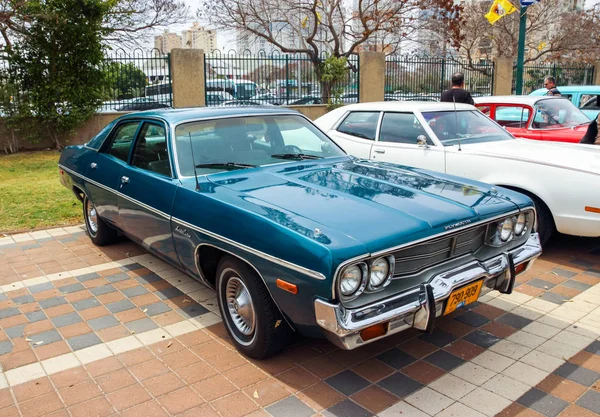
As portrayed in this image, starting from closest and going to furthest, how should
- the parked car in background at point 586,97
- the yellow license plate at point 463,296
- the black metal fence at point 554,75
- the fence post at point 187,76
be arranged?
the yellow license plate at point 463,296
the parked car in background at point 586,97
the fence post at point 187,76
the black metal fence at point 554,75

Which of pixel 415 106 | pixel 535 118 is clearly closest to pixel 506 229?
pixel 415 106

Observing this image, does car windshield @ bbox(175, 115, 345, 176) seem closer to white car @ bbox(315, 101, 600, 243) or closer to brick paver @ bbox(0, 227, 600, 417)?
brick paver @ bbox(0, 227, 600, 417)

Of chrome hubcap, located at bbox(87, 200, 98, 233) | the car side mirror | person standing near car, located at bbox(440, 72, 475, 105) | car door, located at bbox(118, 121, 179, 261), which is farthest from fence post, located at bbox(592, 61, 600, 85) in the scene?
car door, located at bbox(118, 121, 179, 261)

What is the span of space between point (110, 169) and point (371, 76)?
13.5 m

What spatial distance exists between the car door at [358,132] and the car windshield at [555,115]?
290 cm

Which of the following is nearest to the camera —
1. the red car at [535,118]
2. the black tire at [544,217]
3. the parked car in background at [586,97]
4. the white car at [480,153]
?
the white car at [480,153]

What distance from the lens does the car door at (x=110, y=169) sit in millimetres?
5191

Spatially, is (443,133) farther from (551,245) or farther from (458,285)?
(458,285)

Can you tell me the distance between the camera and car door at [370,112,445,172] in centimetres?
625

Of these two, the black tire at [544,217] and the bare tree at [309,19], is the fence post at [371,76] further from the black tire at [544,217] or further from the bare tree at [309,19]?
the black tire at [544,217]

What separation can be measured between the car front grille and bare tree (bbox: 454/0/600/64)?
2641 centimetres

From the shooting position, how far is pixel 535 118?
325 inches

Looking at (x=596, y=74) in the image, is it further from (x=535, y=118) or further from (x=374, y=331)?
(x=374, y=331)

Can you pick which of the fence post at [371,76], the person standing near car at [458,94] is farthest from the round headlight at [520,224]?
the fence post at [371,76]
